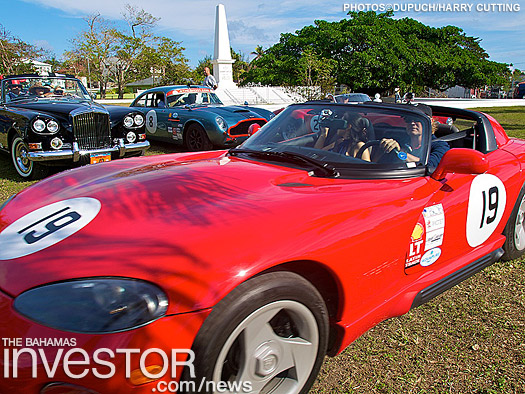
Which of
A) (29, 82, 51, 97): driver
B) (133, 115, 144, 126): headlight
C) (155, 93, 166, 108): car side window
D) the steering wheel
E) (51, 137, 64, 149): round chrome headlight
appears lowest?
(51, 137, 64, 149): round chrome headlight

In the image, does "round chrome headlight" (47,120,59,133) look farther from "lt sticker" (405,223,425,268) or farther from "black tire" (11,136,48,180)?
"lt sticker" (405,223,425,268)

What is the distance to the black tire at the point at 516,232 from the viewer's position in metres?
3.04

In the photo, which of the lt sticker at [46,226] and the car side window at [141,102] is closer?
the lt sticker at [46,226]

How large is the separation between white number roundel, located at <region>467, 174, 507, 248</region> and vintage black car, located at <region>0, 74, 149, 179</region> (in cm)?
555

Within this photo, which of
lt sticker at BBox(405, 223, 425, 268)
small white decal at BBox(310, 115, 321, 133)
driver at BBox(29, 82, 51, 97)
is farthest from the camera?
driver at BBox(29, 82, 51, 97)

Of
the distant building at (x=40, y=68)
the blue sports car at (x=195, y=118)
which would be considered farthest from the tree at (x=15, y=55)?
the blue sports car at (x=195, y=118)

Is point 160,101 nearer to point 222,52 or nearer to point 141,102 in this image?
point 141,102

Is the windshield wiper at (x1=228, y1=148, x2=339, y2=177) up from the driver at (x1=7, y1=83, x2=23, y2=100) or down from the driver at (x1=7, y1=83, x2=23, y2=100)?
down

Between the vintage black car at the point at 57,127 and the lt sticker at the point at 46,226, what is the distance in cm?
453

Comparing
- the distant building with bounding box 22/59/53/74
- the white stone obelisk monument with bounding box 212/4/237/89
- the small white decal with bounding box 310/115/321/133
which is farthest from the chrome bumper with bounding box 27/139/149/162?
the white stone obelisk monument with bounding box 212/4/237/89

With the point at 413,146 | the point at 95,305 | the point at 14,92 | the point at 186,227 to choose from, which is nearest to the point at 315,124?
the point at 413,146

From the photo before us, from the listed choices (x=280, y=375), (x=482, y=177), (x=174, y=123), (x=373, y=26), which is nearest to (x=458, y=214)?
(x=482, y=177)

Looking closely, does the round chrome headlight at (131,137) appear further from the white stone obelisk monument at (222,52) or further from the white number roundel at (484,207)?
the white stone obelisk monument at (222,52)

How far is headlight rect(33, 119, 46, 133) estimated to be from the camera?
5.91 meters
